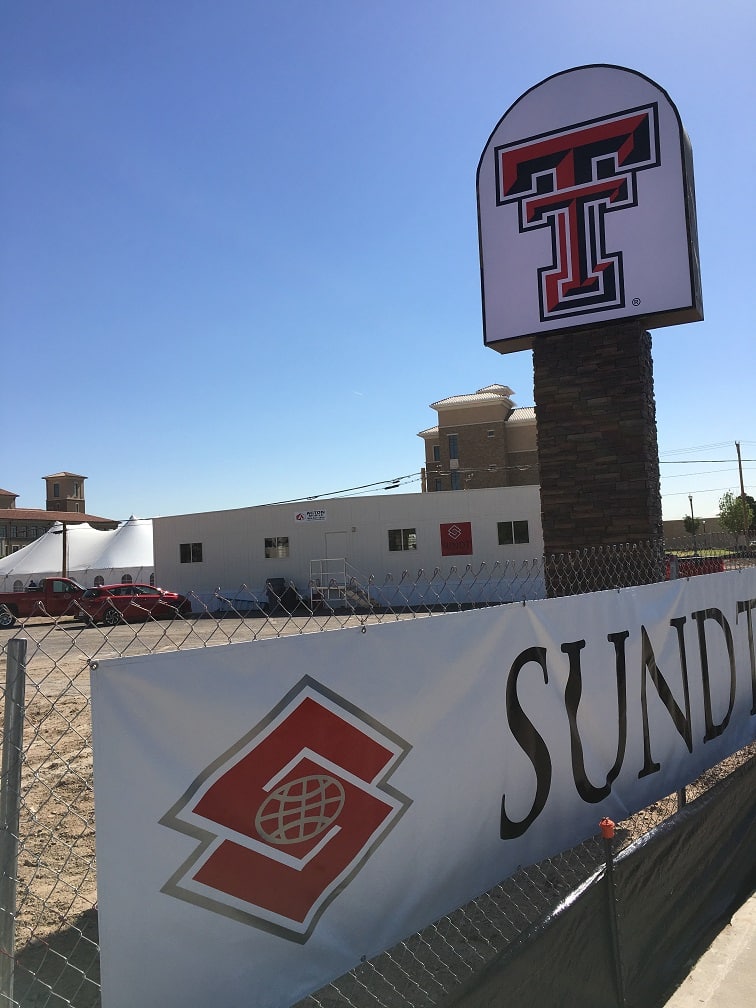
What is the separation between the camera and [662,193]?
839cm

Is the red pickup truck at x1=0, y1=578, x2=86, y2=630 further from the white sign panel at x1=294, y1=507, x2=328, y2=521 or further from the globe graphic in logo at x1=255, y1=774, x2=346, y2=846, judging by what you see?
the globe graphic in logo at x1=255, y1=774, x2=346, y2=846

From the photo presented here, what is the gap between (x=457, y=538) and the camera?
30.7 m

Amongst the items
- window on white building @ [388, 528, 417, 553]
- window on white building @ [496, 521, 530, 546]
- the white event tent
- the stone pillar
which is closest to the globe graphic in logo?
the stone pillar

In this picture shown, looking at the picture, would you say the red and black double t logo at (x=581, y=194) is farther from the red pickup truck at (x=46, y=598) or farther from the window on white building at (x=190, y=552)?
the window on white building at (x=190, y=552)

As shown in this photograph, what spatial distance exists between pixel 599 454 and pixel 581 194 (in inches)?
116

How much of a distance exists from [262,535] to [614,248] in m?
26.8

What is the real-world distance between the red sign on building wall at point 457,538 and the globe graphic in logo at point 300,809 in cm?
2811

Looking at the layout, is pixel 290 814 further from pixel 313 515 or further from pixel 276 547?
pixel 276 547

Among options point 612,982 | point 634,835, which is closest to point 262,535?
point 634,835

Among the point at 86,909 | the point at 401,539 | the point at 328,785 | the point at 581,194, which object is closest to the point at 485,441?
the point at 401,539

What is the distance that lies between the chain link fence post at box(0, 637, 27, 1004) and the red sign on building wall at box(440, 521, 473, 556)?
94.3 feet

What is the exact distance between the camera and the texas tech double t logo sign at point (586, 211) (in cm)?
842

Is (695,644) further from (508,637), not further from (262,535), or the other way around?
(262,535)

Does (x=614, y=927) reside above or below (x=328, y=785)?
below
